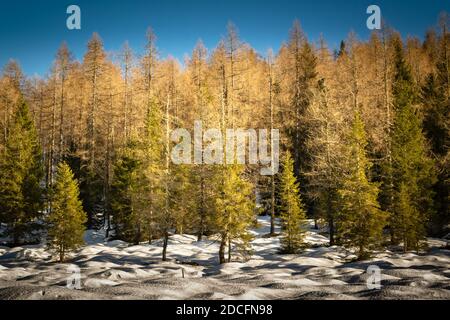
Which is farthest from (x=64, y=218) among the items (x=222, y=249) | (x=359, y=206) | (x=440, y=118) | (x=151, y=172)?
(x=440, y=118)

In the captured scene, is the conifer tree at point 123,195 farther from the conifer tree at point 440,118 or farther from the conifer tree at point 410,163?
the conifer tree at point 440,118

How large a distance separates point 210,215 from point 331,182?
9.49 meters

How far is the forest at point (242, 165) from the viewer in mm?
19938

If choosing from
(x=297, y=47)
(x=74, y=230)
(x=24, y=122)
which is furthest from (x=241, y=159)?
(x=24, y=122)

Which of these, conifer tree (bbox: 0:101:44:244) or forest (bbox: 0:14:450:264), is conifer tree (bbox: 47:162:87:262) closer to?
forest (bbox: 0:14:450:264)

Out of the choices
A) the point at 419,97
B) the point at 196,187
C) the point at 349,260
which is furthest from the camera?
the point at 419,97

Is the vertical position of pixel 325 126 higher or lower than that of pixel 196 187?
higher

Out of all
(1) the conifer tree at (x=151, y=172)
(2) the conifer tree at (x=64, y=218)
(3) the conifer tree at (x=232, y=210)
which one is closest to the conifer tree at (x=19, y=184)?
(2) the conifer tree at (x=64, y=218)

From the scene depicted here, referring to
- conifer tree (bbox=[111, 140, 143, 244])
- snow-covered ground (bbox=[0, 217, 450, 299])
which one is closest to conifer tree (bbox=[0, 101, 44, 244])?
snow-covered ground (bbox=[0, 217, 450, 299])

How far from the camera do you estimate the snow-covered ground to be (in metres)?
9.48

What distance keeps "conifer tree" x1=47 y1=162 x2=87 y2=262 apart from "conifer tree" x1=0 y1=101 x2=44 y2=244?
6.94 m

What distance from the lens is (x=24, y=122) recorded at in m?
32.3

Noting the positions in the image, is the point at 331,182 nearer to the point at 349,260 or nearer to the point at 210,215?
the point at 349,260

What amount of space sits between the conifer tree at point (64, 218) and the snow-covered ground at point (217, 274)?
1.25 m
